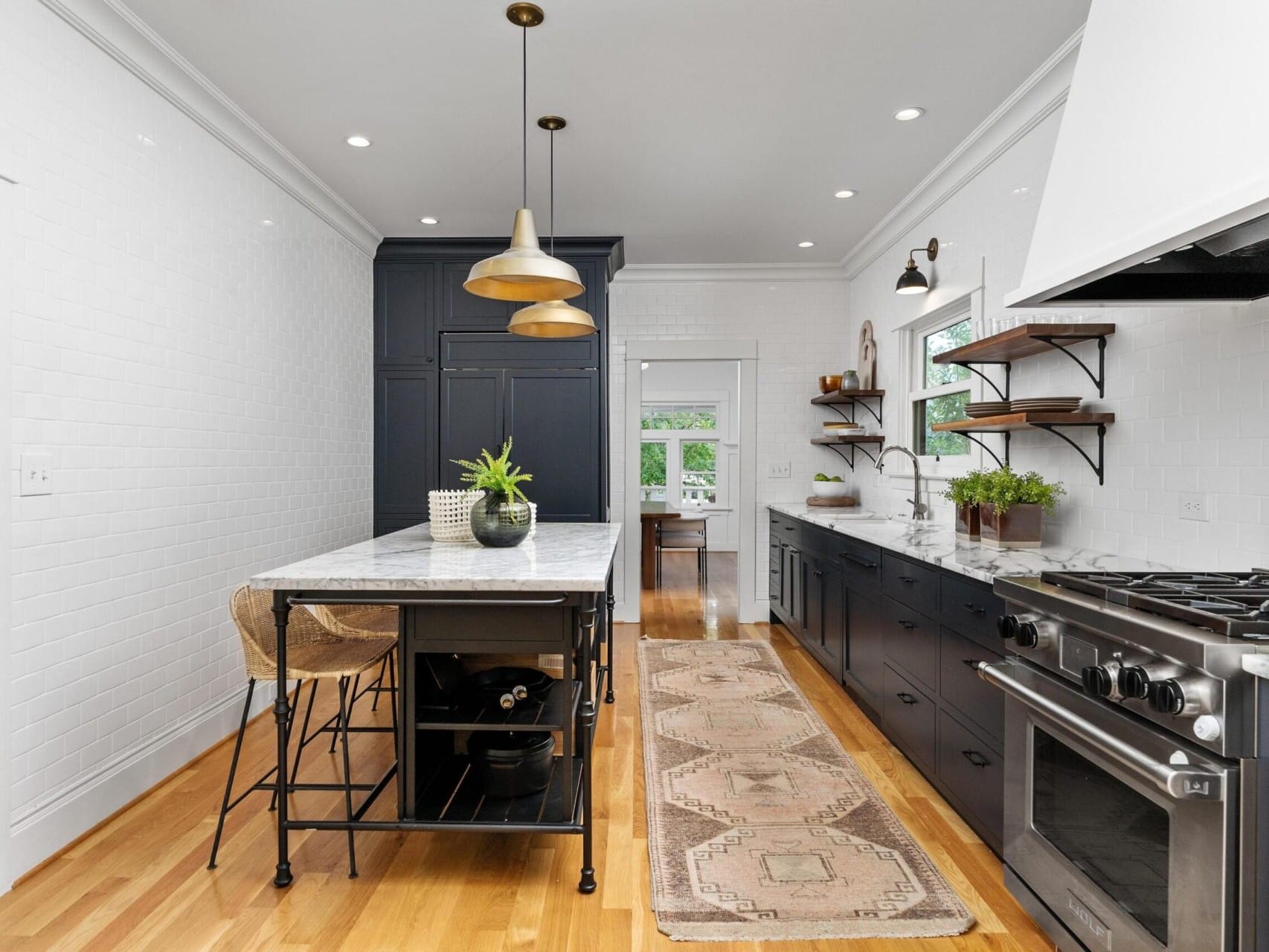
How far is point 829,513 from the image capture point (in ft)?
16.1

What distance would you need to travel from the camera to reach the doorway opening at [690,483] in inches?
230

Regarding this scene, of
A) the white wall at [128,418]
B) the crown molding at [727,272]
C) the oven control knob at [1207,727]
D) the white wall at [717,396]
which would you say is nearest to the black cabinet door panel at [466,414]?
the white wall at [128,418]

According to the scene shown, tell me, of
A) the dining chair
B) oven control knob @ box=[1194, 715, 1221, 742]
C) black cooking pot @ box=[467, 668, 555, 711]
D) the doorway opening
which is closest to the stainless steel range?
oven control knob @ box=[1194, 715, 1221, 742]

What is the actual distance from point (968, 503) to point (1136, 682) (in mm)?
1762

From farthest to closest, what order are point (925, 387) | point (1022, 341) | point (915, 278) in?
point (925, 387), point (915, 278), point (1022, 341)

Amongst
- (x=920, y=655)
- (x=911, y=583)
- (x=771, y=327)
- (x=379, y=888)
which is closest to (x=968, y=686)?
(x=920, y=655)

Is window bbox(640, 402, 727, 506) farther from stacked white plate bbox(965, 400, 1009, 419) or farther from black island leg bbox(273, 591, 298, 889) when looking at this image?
black island leg bbox(273, 591, 298, 889)

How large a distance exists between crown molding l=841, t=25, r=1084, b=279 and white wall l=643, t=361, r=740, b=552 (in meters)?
5.23

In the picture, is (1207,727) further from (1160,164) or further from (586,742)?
(586,742)

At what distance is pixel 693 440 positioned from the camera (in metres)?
10.6

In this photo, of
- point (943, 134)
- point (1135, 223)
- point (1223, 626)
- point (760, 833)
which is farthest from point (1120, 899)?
point (943, 134)

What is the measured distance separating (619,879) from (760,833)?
53cm

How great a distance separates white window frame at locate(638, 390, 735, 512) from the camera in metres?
10.4

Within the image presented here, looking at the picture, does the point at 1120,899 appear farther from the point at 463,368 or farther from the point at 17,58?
the point at 463,368
